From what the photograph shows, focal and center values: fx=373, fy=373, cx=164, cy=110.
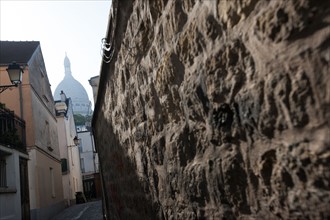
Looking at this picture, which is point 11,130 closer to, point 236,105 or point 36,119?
point 36,119

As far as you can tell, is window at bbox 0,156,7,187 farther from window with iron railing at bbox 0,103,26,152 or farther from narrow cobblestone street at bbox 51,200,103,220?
narrow cobblestone street at bbox 51,200,103,220

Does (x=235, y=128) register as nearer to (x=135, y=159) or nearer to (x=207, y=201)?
(x=207, y=201)

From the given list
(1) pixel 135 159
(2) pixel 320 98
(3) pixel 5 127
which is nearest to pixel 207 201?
(2) pixel 320 98

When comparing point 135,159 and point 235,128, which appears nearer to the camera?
point 235,128

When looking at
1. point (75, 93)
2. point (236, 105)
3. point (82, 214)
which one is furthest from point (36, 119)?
point (75, 93)

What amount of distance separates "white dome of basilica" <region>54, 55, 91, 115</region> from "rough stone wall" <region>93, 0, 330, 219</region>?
67431 mm

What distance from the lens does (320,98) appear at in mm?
1114

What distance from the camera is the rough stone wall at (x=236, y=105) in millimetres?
1165

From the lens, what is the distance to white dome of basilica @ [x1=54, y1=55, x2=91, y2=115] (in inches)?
2739

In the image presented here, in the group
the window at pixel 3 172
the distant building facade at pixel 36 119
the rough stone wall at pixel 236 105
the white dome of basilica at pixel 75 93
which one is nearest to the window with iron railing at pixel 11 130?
the window at pixel 3 172

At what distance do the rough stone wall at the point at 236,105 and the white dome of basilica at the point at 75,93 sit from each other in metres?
67.4

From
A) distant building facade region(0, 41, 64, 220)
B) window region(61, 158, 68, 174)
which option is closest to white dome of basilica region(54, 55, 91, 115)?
window region(61, 158, 68, 174)

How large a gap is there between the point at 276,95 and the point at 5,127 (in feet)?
34.3

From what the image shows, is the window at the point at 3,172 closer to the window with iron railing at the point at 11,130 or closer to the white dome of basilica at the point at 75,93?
the window with iron railing at the point at 11,130
